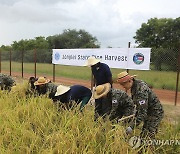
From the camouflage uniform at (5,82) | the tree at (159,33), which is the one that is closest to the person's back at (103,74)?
the camouflage uniform at (5,82)

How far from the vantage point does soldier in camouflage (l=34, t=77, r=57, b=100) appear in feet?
19.9

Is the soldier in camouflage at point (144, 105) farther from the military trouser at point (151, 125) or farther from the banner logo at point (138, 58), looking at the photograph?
the banner logo at point (138, 58)

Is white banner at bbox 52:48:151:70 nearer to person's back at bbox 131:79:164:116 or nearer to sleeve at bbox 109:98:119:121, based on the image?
sleeve at bbox 109:98:119:121

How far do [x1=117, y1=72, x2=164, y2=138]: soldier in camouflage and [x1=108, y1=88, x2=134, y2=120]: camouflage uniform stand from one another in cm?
37

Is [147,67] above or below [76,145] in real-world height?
above

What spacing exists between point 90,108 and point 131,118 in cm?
125

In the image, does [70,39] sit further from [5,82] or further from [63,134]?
[63,134]

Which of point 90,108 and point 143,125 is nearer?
point 143,125

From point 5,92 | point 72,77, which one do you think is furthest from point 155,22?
point 5,92

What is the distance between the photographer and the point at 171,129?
172 inches

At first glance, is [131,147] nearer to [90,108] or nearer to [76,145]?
[76,145]

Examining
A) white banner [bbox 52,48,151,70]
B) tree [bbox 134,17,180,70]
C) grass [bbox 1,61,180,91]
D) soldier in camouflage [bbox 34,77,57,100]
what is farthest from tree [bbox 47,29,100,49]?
soldier in camouflage [bbox 34,77,57,100]

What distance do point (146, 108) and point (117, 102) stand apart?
0.63 meters

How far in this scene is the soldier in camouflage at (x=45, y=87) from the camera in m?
6.06
